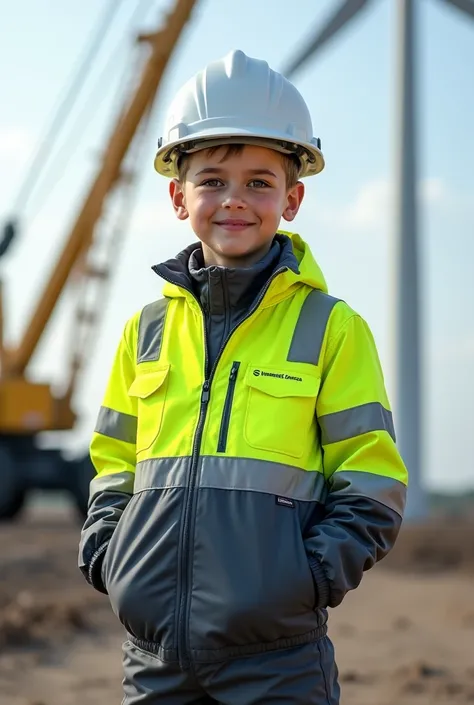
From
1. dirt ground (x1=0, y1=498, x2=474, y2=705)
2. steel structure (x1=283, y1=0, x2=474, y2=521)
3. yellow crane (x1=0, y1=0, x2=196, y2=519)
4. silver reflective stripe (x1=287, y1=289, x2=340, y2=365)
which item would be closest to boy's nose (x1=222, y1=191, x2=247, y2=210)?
silver reflective stripe (x1=287, y1=289, x2=340, y2=365)

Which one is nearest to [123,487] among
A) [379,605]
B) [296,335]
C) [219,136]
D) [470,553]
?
[296,335]

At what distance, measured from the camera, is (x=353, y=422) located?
2336 millimetres

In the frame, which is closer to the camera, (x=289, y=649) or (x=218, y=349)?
(x=289, y=649)

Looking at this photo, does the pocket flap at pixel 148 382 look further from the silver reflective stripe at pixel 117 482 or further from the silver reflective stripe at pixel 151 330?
the silver reflective stripe at pixel 117 482

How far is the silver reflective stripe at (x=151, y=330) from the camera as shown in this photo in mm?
2574

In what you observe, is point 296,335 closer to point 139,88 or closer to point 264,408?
point 264,408

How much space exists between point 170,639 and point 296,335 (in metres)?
0.74

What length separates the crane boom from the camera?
1871 cm

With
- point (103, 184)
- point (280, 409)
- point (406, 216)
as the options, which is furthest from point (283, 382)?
point (103, 184)

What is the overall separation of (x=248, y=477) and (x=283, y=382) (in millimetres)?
233

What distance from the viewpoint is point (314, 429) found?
2.41m

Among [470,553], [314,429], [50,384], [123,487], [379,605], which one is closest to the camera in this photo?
[314,429]

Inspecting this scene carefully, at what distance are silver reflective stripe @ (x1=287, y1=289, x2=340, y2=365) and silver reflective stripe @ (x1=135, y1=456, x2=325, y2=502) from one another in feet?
0.86

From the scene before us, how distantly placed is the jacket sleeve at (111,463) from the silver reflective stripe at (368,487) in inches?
21.6
